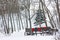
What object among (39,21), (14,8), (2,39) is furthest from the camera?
(39,21)

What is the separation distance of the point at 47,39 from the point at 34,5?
757cm

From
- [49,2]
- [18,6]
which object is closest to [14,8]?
[18,6]

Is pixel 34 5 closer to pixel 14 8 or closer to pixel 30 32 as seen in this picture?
pixel 14 8

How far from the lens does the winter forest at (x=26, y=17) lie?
19234 millimetres

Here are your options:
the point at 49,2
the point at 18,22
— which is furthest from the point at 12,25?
the point at 49,2

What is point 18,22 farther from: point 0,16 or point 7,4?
point 7,4

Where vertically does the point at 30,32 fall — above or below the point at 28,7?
below

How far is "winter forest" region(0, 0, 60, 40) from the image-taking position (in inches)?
757

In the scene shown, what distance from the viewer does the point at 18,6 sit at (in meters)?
20.9

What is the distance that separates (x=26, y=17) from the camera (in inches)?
845

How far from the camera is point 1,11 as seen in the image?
68.3 feet

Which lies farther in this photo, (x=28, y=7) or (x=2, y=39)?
(x=28, y=7)

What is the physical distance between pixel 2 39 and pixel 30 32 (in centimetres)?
367

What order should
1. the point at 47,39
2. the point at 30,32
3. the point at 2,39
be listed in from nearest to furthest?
the point at 47,39
the point at 2,39
the point at 30,32
